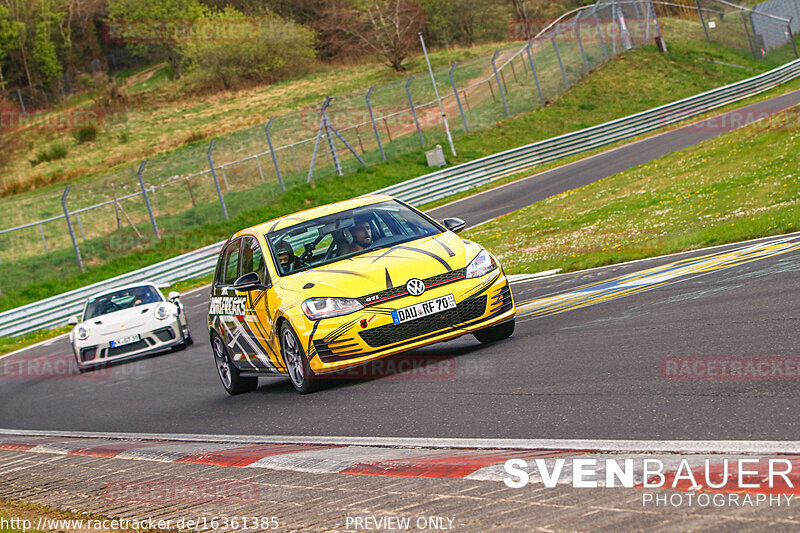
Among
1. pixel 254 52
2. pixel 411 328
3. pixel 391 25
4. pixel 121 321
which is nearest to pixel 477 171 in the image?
pixel 121 321

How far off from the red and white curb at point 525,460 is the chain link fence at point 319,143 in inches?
1131

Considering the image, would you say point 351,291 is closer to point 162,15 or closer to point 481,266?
point 481,266

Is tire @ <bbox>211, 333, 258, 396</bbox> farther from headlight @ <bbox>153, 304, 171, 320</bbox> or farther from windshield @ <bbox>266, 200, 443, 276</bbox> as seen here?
headlight @ <bbox>153, 304, 171, 320</bbox>

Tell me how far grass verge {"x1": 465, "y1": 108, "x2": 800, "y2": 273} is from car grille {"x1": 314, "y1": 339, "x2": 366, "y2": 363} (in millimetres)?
7281

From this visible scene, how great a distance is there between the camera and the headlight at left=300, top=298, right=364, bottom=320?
8500 millimetres

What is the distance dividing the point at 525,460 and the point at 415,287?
400 cm

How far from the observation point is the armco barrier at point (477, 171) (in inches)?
1144

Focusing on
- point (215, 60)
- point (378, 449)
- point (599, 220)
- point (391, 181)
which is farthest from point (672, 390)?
point (215, 60)

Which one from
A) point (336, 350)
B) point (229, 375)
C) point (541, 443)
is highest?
point (541, 443)

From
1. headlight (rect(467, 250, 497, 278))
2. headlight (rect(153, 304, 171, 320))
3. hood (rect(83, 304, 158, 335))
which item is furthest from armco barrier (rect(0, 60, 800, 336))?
headlight (rect(467, 250, 497, 278))

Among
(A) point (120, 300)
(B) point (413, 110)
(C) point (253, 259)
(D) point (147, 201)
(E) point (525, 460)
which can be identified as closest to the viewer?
(E) point (525, 460)

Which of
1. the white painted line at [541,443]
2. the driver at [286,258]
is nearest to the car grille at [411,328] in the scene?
the driver at [286,258]

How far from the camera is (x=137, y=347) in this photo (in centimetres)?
1688

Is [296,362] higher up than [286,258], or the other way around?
[286,258]
